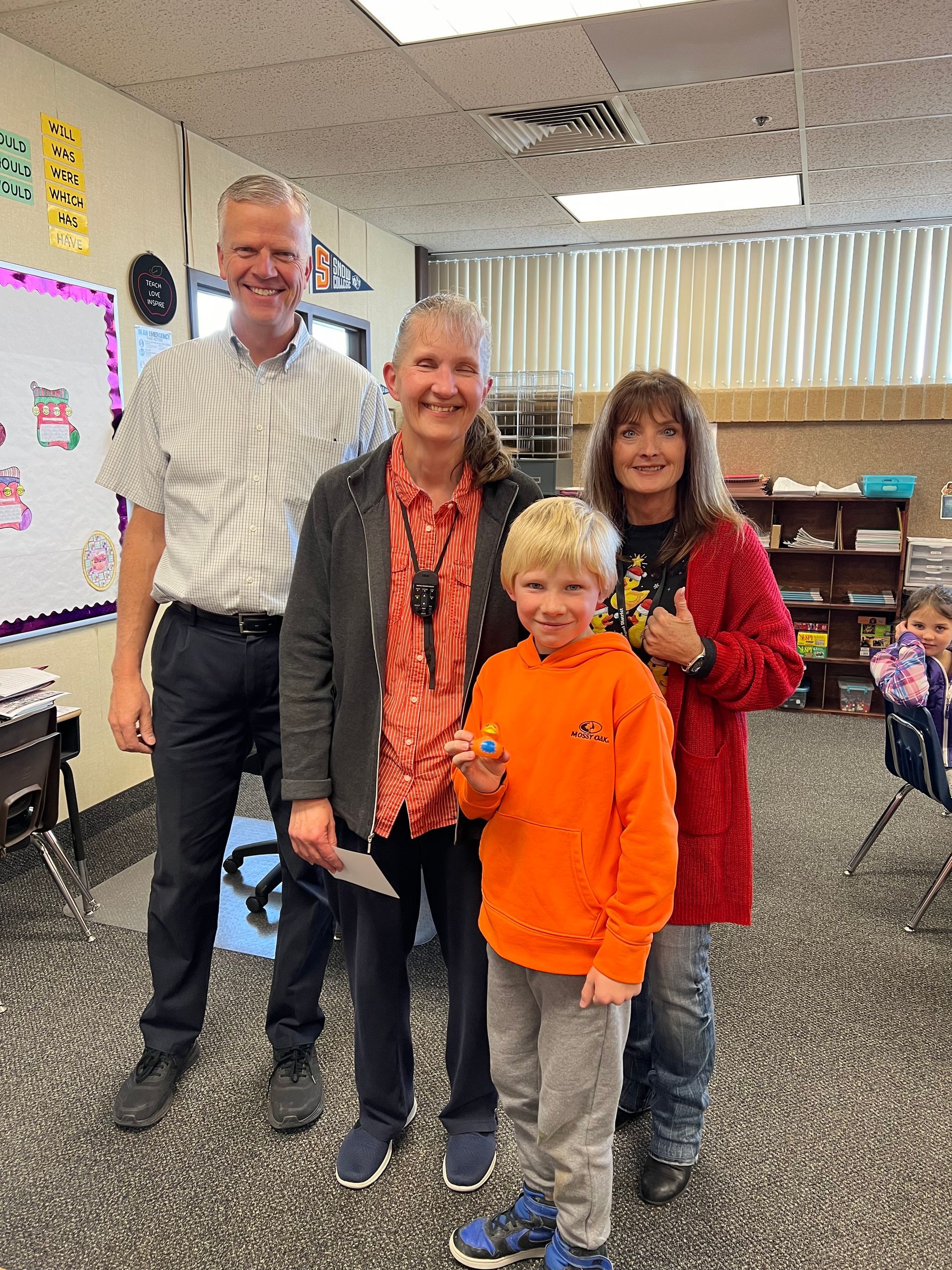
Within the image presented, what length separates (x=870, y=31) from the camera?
8.75 ft

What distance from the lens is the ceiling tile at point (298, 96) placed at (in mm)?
2977

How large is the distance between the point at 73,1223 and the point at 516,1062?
0.90 m

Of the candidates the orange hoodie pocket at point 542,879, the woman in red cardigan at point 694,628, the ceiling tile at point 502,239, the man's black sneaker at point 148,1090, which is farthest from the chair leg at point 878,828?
the ceiling tile at point 502,239

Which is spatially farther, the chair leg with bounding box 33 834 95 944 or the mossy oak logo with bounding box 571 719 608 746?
the chair leg with bounding box 33 834 95 944

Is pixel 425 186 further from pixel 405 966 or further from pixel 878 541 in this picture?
pixel 405 966

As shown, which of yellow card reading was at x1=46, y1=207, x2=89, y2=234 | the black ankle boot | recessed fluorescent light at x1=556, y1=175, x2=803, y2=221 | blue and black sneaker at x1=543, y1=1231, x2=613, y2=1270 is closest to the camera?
blue and black sneaker at x1=543, y1=1231, x2=613, y2=1270

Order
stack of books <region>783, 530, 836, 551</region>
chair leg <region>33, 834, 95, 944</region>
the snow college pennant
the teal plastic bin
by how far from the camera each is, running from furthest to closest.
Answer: stack of books <region>783, 530, 836, 551</region>
the teal plastic bin
the snow college pennant
chair leg <region>33, 834, 95, 944</region>

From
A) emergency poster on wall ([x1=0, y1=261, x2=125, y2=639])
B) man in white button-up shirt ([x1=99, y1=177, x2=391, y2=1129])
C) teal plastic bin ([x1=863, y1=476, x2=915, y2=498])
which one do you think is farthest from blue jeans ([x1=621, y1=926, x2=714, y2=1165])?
teal plastic bin ([x1=863, y1=476, x2=915, y2=498])

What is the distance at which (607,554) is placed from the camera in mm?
1274

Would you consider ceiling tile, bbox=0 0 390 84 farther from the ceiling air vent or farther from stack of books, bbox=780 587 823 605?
stack of books, bbox=780 587 823 605

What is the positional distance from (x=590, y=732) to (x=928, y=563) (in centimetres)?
484

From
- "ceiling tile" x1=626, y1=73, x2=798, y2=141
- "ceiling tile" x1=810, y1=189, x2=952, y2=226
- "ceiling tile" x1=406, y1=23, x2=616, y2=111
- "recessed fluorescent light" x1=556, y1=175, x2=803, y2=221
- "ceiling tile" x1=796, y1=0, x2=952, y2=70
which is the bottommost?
"ceiling tile" x1=796, y1=0, x2=952, y2=70

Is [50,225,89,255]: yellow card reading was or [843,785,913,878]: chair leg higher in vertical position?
[50,225,89,255]: yellow card reading was

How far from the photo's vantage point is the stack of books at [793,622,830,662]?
540cm
